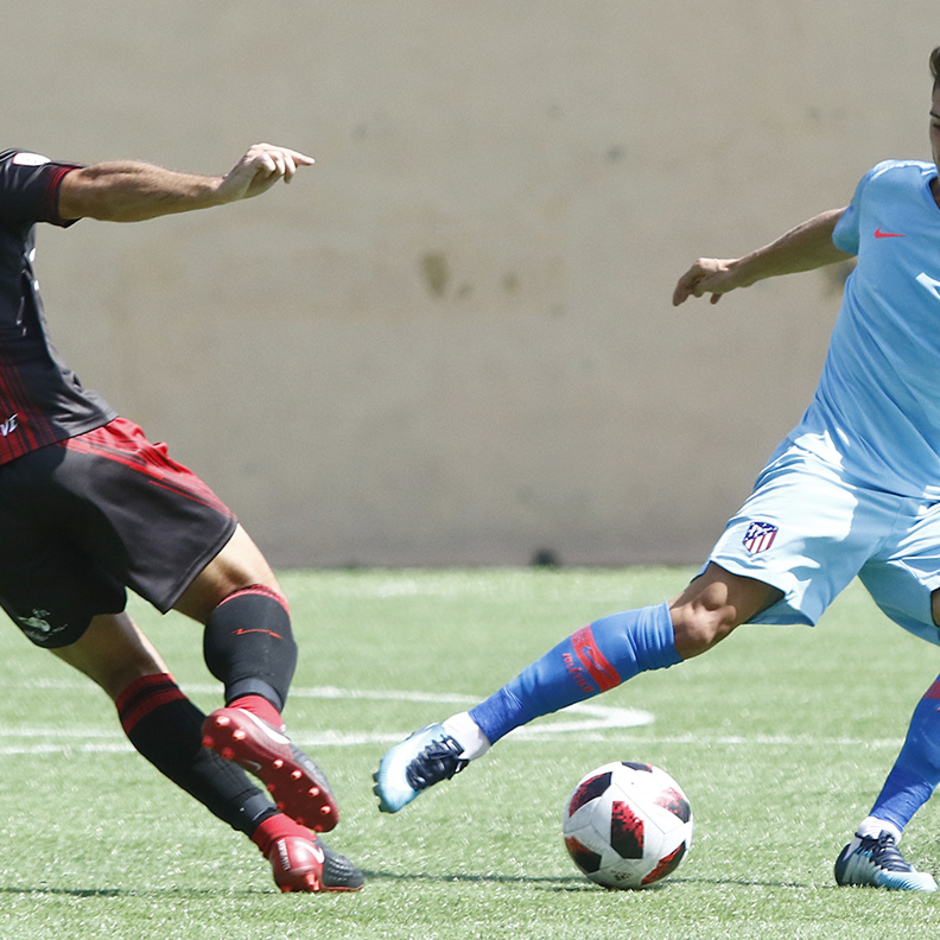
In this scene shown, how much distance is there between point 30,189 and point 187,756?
3.92 ft

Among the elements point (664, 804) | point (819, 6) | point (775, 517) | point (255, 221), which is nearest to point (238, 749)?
point (664, 804)

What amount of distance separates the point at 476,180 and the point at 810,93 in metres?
2.65

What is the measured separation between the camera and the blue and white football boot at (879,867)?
→ 3326 millimetres

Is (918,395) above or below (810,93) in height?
above

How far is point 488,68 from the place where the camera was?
41.1ft

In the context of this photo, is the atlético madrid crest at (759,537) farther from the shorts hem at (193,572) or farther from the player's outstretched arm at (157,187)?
the player's outstretched arm at (157,187)

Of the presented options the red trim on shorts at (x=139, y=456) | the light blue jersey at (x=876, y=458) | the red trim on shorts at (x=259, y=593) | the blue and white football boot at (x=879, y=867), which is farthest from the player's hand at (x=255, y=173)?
the blue and white football boot at (x=879, y=867)

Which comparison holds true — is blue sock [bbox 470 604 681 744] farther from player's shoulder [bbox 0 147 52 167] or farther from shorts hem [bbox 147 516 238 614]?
player's shoulder [bbox 0 147 52 167]

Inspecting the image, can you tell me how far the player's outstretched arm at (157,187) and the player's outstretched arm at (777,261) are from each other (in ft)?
4.39

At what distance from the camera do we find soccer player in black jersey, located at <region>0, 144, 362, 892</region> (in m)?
3.08

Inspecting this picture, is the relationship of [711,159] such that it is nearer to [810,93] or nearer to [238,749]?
[810,93]

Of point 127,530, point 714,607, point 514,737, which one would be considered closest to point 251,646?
point 127,530

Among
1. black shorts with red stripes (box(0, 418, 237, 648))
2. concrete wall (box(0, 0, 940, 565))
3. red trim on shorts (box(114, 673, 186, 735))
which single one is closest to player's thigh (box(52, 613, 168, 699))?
red trim on shorts (box(114, 673, 186, 735))

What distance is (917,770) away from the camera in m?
3.54
